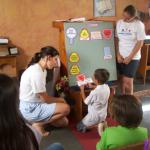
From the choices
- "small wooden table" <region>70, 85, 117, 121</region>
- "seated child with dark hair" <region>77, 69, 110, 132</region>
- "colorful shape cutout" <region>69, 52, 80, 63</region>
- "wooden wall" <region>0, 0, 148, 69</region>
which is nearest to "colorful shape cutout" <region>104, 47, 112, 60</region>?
"colorful shape cutout" <region>69, 52, 80, 63</region>

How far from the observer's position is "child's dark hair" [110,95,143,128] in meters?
1.66

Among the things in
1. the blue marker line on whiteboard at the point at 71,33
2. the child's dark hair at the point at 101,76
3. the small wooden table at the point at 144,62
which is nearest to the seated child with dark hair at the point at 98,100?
the child's dark hair at the point at 101,76

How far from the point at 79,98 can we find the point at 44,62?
0.71 m

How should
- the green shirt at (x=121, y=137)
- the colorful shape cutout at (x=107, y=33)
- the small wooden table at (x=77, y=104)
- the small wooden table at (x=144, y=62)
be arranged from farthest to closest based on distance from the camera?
the small wooden table at (x=144, y=62)
the colorful shape cutout at (x=107, y=33)
the small wooden table at (x=77, y=104)
the green shirt at (x=121, y=137)

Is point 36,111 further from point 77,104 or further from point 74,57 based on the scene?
point 74,57

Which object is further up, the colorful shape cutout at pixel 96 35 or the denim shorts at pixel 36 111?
the colorful shape cutout at pixel 96 35

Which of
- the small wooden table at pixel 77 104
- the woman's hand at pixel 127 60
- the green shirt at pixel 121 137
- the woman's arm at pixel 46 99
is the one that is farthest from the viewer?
the woman's hand at pixel 127 60

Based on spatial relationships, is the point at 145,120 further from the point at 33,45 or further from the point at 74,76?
the point at 33,45

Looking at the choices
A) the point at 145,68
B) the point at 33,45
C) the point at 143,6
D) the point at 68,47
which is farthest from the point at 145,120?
the point at 143,6

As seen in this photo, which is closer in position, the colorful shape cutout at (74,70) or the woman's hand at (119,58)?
the colorful shape cutout at (74,70)

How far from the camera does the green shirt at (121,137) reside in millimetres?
1617

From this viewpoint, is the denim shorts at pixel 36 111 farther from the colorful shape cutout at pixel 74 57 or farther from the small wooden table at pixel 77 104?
the colorful shape cutout at pixel 74 57

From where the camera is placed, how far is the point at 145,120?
324cm

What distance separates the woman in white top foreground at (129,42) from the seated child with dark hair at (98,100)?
0.73 metres
